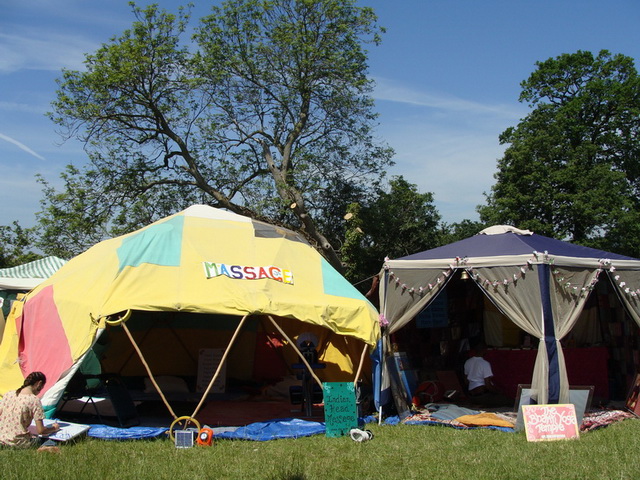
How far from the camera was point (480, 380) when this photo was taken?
9891mm

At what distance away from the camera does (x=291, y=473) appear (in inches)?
221

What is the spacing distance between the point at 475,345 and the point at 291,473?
624cm

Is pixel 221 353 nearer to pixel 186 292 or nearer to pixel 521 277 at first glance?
pixel 186 292

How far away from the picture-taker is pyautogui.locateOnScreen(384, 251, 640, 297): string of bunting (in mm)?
8359

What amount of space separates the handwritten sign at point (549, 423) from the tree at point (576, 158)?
602 inches

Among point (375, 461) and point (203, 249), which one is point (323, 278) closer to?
point (203, 249)

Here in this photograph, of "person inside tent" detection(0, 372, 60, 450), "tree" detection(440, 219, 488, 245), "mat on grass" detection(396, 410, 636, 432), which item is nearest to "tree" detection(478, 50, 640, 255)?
"tree" detection(440, 219, 488, 245)

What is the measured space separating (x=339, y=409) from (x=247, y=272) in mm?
2189

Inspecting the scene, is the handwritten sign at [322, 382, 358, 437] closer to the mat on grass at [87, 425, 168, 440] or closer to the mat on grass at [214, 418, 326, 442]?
the mat on grass at [214, 418, 326, 442]

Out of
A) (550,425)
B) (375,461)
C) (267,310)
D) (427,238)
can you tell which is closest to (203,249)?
(267,310)

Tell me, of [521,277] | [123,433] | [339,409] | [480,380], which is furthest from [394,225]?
[123,433]

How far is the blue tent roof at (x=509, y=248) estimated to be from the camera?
354 inches

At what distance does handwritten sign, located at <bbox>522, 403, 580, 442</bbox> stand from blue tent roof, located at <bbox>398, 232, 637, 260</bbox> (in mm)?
2250

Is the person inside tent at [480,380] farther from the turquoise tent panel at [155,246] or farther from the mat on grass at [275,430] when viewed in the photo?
the turquoise tent panel at [155,246]
